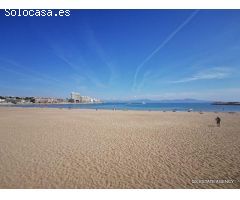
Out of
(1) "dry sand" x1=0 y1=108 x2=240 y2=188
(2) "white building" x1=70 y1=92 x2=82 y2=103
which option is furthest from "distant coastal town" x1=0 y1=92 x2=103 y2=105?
(1) "dry sand" x1=0 y1=108 x2=240 y2=188

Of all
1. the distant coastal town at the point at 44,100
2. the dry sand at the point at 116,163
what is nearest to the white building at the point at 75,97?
the distant coastal town at the point at 44,100

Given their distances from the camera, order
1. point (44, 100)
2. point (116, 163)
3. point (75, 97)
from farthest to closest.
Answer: point (75, 97)
point (44, 100)
point (116, 163)

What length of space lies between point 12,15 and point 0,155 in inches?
199

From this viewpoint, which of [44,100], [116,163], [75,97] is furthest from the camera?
[75,97]

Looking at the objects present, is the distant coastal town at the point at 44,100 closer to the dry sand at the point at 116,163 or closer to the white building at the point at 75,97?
the white building at the point at 75,97

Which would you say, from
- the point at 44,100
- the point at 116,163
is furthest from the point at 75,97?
the point at 116,163

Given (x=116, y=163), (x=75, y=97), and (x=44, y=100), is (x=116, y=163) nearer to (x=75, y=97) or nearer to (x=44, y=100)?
(x=44, y=100)

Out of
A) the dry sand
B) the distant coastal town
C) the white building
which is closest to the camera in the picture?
the dry sand

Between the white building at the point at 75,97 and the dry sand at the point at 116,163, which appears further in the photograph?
the white building at the point at 75,97

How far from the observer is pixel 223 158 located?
674 cm

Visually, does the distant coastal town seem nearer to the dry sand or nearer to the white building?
the white building

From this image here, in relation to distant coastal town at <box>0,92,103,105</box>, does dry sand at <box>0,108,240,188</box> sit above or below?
below

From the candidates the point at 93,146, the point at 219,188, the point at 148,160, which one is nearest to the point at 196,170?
the point at 219,188
